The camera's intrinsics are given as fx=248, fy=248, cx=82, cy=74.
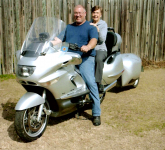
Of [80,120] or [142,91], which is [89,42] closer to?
[80,120]

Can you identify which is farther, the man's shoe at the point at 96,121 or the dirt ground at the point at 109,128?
the man's shoe at the point at 96,121

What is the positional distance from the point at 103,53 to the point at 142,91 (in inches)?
80.1

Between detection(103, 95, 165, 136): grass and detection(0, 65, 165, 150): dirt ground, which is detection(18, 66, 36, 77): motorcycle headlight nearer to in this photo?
detection(0, 65, 165, 150): dirt ground

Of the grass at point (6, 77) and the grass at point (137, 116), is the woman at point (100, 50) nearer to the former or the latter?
the grass at point (137, 116)

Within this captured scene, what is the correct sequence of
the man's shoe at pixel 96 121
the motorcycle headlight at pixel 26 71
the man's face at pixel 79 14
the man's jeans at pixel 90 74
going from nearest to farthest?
the motorcycle headlight at pixel 26 71
the man's face at pixel 79 14
the man's jeans at pixel 90 74
the man's shoe at pixel 96 121

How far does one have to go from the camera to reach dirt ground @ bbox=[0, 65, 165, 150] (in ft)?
11.2

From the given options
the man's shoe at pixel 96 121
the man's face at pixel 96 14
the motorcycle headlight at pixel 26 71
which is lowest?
the man's shoe at pixel 96 121

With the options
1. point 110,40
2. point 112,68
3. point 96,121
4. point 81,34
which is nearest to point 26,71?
point 81,34

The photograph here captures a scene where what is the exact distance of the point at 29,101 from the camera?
3.28 metres

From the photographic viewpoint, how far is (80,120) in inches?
169

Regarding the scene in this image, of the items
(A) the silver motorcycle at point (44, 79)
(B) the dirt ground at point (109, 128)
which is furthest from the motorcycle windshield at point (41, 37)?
(B) the dirt ground at point (109, 128)

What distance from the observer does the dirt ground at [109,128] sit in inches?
135

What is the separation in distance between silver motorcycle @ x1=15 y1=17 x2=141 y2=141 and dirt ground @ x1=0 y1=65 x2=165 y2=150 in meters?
0.29

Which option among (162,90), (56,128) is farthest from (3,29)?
(162,90)
